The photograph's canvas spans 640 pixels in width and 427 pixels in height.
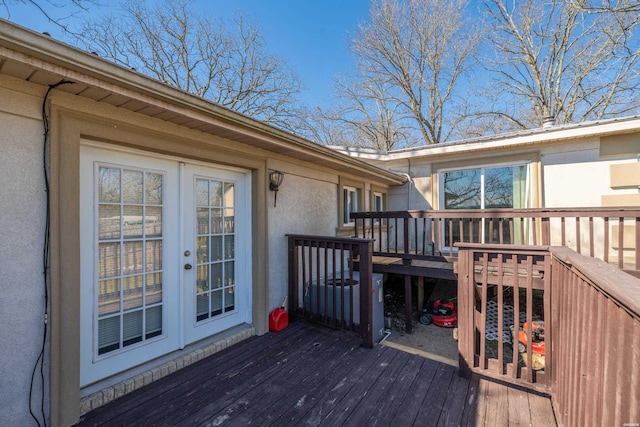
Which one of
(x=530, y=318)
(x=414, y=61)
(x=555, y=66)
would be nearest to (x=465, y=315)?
(x=530, y=318)

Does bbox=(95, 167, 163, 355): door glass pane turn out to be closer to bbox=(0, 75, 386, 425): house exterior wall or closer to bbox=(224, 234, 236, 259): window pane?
bbox=(0, 75, 386, 425): house exterior wall

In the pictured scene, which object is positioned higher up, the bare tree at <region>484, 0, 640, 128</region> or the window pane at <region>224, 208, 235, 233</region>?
the bare tree at <region>484, 0, 640, 128</region>

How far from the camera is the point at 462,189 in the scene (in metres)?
6.43

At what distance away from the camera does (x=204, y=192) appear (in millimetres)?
3357

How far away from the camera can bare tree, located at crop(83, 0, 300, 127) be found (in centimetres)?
1098

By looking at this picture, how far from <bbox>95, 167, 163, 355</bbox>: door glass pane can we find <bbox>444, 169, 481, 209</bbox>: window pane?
19.2ft

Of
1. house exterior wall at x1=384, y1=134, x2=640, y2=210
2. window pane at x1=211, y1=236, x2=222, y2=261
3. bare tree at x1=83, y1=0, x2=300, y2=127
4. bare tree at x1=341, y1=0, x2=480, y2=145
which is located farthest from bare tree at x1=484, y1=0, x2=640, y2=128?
window pane at x1=211, y1=236, x2=222, y2=261

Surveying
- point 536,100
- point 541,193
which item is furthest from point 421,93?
point 541,193

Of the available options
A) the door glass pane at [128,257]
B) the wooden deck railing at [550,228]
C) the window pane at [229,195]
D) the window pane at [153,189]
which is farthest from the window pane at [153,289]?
the wooden deck railing at [550,228]

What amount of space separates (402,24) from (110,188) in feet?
48.1

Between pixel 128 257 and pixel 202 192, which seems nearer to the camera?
pixel 128 257

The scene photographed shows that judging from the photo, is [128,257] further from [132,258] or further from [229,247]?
[229,247]

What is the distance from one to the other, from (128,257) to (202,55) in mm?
13141

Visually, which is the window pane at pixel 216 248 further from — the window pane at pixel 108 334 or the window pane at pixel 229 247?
the window pane at pixel 108 334
